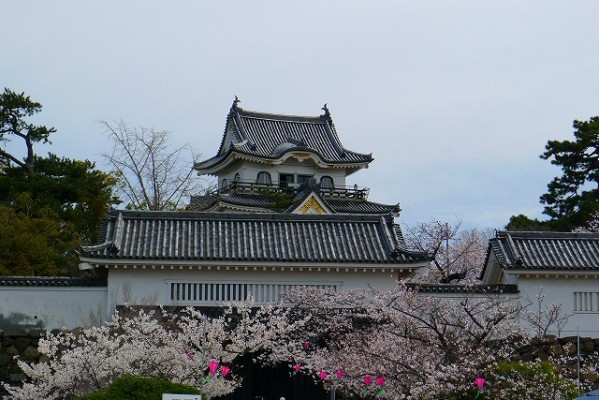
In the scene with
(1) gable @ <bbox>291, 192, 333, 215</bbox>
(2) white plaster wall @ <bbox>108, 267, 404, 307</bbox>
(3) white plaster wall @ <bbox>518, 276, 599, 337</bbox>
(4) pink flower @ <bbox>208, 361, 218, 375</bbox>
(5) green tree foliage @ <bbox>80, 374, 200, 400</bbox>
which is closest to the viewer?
(5) green tree foliage @ <bbox>80, 374, 200, 400</bbox>

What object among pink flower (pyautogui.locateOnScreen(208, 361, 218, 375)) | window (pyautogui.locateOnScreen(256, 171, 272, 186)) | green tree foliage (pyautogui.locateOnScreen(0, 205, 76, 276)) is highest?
window (pyautogui.locateOnScreen(256, 171, 272, 186))

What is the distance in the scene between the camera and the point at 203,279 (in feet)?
77.4

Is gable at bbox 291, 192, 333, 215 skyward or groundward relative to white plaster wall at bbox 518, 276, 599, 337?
skyward

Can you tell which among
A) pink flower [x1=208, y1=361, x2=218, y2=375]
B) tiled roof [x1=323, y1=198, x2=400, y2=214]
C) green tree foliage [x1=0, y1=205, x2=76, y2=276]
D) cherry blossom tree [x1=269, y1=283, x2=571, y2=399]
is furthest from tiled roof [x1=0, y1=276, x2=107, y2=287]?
tiled roof [x1=323, y1=198, x2=400, y2=214]

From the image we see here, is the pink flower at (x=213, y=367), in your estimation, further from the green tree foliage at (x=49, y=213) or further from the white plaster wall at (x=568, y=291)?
the green tree foliage at (x=49, y=213)

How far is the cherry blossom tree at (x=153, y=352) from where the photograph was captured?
18625mm

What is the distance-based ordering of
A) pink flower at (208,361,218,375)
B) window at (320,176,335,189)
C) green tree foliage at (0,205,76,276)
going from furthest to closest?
1. window at (320,176,335,189)
2. green tree foliage at (0,205,76,276)
3. pink flower at (208,361,218,375)

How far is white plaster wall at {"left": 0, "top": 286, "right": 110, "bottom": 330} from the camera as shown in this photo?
2298 centimetres

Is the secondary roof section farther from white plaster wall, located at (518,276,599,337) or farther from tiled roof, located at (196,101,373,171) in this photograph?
white plaster wall, located at (518,276,599,337)

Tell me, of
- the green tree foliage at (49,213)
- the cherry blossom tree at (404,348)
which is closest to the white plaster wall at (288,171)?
the green tree foliage at (49,213)

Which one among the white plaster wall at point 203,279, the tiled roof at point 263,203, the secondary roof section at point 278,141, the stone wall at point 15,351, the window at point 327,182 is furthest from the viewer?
the window at point 327,182

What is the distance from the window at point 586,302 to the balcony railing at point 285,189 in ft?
72.2

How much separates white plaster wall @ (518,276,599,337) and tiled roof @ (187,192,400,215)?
2029cm

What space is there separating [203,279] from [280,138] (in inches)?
1089
